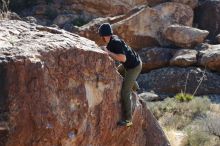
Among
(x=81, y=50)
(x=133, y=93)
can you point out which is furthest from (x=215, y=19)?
(x=81, y=50)

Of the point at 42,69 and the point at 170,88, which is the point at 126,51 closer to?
the point at 42,69

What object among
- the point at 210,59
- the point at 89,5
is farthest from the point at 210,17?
the point at 89,5

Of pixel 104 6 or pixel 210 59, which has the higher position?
pixel 104 6

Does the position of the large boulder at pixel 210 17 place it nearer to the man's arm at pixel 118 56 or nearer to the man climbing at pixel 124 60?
the man climbing at pixel 124 60

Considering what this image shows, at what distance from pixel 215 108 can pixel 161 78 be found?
106 inches

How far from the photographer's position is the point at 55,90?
6094mm

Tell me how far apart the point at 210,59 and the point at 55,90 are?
45.5 ft

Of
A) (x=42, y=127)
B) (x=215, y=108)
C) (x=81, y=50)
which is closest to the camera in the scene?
(x=42, y=127)

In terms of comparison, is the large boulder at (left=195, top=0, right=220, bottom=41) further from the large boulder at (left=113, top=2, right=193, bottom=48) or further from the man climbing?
the man climbing

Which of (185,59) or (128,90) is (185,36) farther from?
(128,90)

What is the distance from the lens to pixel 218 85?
62.4 ft

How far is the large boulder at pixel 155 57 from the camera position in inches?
783

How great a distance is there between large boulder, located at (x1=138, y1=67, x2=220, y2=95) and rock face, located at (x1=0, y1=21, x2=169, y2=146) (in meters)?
11.6

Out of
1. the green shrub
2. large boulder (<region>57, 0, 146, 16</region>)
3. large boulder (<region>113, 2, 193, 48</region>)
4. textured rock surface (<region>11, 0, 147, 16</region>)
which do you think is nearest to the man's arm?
the green shrub
